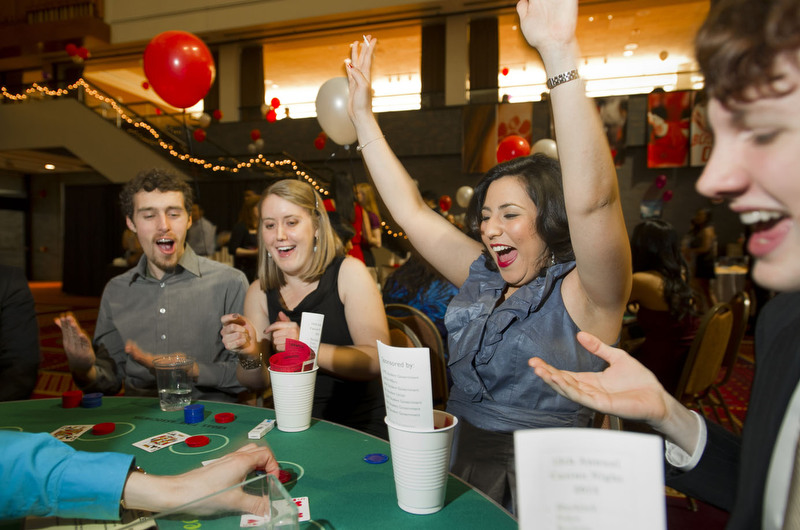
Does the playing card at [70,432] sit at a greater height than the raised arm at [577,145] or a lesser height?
lesser

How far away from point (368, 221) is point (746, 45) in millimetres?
5140

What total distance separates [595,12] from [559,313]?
10632 millimetres

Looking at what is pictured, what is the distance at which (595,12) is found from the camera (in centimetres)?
1014

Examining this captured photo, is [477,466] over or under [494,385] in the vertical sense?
under

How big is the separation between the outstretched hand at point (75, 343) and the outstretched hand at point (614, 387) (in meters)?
1.58

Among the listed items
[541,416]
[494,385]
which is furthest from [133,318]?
[541,416]

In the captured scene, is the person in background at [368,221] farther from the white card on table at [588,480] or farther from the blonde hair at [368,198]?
the white card on table at [588,480]

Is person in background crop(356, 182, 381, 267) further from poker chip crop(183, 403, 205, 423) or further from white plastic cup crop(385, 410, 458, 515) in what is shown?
white plastic cup crop(385, 410, 458, 515)

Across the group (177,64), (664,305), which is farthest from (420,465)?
(177,64)

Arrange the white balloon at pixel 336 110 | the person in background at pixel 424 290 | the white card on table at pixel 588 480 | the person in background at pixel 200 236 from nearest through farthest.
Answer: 1. the white card on table at pixel 588 480
2. the person in background at pixel 424 290
3. the white balloon at pixel 336 110
4. the person in background at pixel 200 236

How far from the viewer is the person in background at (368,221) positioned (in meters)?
5.49

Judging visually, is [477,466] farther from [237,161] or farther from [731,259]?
[237,161]

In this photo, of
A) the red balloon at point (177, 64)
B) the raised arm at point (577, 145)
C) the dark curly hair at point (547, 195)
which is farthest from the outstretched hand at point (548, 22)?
the red balloon at point (177, 64)

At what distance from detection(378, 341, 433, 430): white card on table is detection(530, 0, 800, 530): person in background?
0.63 feet
